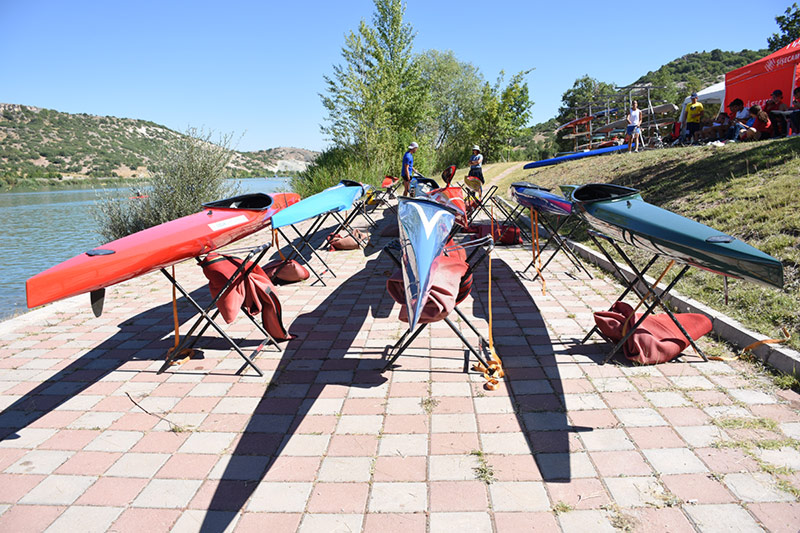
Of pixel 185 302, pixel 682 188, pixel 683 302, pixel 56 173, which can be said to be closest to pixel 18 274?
pixel 185 302

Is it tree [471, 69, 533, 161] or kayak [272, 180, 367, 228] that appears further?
tree [471, 69, 533, 161]

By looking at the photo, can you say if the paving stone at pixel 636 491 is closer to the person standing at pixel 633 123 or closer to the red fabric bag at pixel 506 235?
the red fabric bag at pixel 506 235

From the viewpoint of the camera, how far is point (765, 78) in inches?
531

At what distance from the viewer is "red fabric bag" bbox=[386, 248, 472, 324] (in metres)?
3.04

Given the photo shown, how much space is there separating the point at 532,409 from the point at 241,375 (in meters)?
2.33

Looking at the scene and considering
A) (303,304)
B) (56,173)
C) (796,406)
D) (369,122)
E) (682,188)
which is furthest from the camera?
(56,173)

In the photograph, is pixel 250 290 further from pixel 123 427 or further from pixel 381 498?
pixel 381 498

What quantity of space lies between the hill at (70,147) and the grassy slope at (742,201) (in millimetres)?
36894

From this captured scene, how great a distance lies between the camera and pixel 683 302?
4.42 metres

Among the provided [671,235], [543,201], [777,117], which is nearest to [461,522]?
[671,235]

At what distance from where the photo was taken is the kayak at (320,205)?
17.0 ft

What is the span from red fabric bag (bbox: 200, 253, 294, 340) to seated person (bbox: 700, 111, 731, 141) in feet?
47.0

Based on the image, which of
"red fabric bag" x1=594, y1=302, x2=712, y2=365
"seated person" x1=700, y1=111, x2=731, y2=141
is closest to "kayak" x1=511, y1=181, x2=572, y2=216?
"red fabric bag" x1=594, y1=302, x2=712, y2=365

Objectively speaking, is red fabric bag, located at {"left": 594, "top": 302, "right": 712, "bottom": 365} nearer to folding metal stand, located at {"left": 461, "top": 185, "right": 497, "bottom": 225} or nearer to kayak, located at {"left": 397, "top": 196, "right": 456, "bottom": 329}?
kayak, located at {"left": 397, "top": 196, "right": 456, "bottom": 329}
